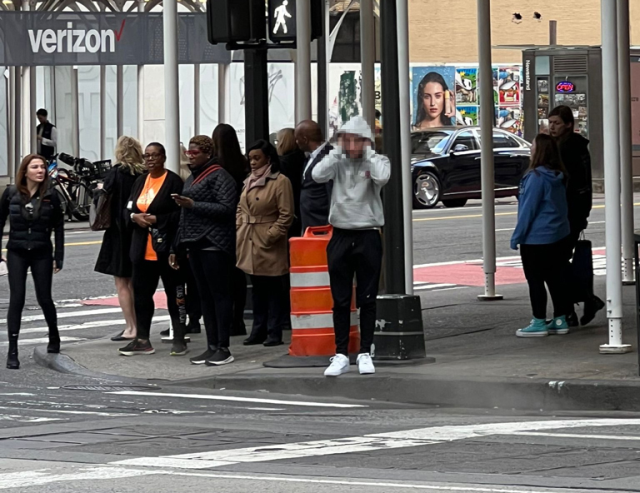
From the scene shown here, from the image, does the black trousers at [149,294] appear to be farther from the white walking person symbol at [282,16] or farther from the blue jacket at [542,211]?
the blue jacket at [542,211]

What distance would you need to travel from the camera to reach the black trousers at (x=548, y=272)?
42.6 feet

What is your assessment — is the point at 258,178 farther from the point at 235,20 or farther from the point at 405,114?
the point at 235,20

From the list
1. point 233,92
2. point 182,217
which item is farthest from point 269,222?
point 233,92

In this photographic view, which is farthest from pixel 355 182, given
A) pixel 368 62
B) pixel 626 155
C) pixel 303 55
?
pixel 626 155

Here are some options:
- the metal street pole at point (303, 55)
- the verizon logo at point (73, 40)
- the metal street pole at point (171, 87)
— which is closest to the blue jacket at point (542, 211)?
the metal street pole at point (303, 55)

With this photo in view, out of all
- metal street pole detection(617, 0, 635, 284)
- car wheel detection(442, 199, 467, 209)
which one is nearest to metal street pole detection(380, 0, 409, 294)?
metal street pole detection(617, 0, 635, 284)

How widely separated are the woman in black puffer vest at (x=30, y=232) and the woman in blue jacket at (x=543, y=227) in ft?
12.8

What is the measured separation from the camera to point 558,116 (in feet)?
43.0

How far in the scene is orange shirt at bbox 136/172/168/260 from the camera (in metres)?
13.2

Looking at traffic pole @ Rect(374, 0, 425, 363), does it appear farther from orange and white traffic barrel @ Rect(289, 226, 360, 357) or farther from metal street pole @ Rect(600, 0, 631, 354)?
metal street pole @ Rect(600, 0, 631, 354)

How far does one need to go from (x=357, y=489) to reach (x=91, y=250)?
16.9 metres

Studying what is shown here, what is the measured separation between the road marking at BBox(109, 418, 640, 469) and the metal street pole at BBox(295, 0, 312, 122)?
6062 millimetres

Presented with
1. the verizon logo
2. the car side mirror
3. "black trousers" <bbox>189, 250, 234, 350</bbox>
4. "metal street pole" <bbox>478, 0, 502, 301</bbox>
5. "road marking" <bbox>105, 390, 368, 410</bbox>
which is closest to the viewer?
"road marking" <bbox>105, 390, 368, 410</bbox>

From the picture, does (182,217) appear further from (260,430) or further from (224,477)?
(224,477)
